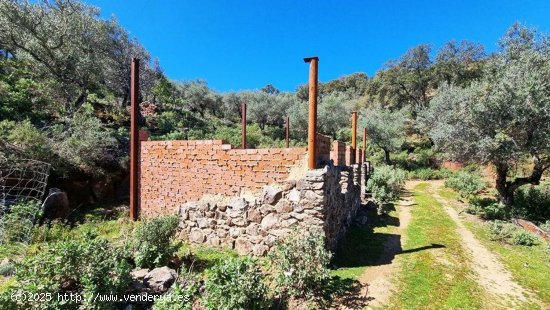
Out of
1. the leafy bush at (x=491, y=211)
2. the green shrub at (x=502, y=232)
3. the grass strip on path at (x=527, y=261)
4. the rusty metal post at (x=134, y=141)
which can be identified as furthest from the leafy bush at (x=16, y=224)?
the leafy bush at (x=491, y=211)

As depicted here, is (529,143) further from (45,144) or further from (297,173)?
(45,144)

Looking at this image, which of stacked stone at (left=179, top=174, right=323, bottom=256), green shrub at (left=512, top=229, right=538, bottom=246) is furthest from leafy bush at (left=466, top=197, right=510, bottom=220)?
stacked stone at (left=179, top=174, right=323, bottom=256)

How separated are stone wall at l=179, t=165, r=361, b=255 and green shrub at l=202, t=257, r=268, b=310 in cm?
193

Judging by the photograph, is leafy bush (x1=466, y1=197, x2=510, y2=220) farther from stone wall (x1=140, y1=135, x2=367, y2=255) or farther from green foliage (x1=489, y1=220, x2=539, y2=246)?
stone wall (x1=140, y1=135, x2=367, y2=255)

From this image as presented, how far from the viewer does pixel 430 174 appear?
22141 mm

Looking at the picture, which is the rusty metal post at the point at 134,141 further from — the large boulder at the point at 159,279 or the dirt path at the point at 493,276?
the dirt path at the point at 493,276

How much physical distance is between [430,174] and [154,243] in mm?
23155

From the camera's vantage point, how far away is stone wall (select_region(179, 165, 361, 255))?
221 inches

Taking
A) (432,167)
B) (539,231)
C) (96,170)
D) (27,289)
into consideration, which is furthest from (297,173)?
(432,167)

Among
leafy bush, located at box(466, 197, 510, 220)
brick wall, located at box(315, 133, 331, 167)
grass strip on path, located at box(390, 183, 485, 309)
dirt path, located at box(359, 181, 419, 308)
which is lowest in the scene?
grass strip on path, located at box(390, 183, 485, 309)

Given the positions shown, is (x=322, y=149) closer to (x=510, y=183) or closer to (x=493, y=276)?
(x=493, y=276)

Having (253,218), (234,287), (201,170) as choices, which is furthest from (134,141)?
(234,287)

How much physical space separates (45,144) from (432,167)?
27.8 metres

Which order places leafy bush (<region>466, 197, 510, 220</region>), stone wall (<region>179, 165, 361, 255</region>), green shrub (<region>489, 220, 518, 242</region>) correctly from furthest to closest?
leafy bush (<region>466, 197, 510, 220</region>) < green shrub (<region>489, 220, 518, 242</region>) < stone wall (<region>179, 165, 361, 255</region>)
